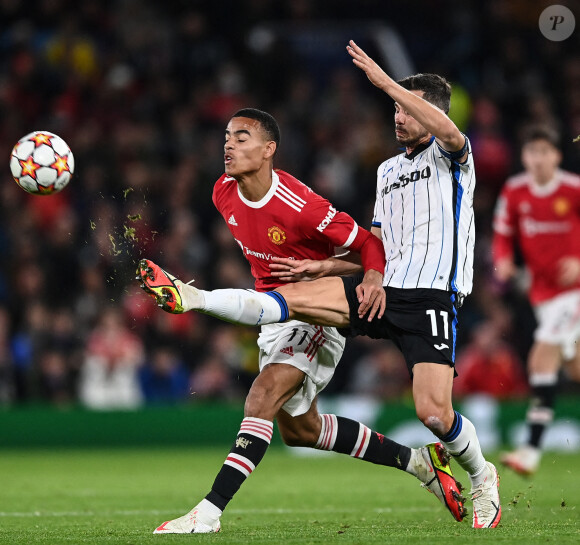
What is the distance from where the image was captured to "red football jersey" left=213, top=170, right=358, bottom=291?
6.33 meters

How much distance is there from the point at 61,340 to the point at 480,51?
746 centimetres

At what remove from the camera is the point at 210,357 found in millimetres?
13391

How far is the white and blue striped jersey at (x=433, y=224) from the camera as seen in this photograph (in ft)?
20.2

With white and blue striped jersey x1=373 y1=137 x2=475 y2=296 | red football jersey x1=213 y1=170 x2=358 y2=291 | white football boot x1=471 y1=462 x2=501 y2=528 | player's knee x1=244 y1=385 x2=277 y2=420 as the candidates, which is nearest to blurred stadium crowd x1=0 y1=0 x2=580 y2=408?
red football jersey x1=213 y1=170 x2=358 y2=291

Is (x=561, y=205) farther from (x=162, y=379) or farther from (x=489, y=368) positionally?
(x=162, y=379)

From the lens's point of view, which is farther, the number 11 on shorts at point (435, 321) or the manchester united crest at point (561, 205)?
the manchester united crest at point (561, 205)

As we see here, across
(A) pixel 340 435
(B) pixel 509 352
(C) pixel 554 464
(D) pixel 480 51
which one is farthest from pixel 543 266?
(D) pixel 480 51

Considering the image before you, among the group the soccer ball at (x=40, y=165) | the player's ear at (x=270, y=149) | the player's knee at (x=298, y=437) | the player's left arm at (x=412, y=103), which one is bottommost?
the player's knee at (x=298, y=437)

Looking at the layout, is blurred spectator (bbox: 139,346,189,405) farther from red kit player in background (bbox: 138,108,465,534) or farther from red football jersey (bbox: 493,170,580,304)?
red kit player in background (bbox: 138,108,465,534)

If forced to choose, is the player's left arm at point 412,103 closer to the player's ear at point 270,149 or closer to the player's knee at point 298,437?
the player's ear at point 270,149

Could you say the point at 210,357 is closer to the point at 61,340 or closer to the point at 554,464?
A: the point at 61,340

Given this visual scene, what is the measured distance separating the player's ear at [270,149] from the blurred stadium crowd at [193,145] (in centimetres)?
604

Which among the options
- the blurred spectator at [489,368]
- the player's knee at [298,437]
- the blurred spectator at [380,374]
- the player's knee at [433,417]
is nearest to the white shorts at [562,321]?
the blurred spectator at [489,368]

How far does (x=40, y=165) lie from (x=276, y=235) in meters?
1.42
